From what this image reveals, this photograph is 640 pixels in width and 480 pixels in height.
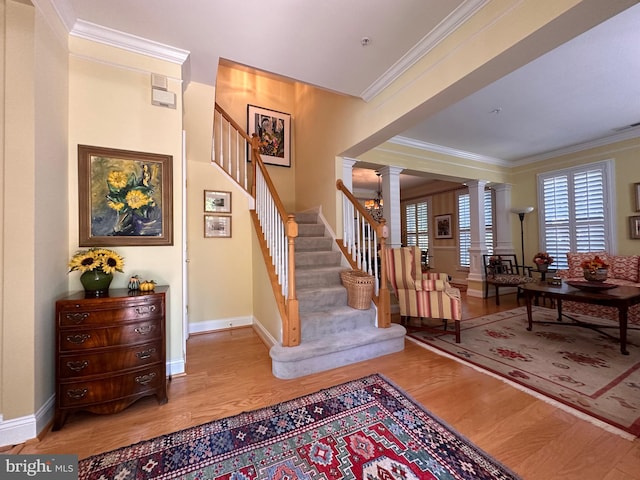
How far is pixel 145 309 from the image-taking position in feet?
5.89

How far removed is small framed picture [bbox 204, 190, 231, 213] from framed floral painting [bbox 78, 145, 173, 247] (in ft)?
4.22

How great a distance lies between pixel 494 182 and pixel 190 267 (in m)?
6.28

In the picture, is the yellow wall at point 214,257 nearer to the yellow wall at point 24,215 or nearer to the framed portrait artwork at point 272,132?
the framed portrait artwork at point 272,132

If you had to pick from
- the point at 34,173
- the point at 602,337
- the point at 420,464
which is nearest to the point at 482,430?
the point at 420,464

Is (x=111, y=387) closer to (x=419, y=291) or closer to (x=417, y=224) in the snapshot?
(x=419, y=291)

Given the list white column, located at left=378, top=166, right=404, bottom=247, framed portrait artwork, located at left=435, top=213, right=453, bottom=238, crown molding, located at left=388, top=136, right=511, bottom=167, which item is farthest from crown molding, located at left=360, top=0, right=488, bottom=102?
framed portrait artwork, located at left=435, top=213, right=453, bottom=238

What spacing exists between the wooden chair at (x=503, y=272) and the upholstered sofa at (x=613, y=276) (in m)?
0.67

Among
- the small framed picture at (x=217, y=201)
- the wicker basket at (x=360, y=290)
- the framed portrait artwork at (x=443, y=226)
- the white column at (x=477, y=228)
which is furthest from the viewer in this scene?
the framed portrait artwork at (x=443, y=226)

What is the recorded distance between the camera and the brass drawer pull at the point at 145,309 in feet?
5.82

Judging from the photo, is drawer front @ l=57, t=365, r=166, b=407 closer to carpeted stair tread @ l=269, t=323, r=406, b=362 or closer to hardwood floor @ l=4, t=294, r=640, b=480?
hardwood floor @ l=4, t=294, r=640, b=480

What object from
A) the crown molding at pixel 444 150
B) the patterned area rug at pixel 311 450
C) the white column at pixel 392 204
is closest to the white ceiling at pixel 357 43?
the crown molding at pixel 444 150

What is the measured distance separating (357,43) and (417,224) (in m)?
6.90

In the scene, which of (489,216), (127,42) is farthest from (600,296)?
(127,42)

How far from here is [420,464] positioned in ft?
4.28
